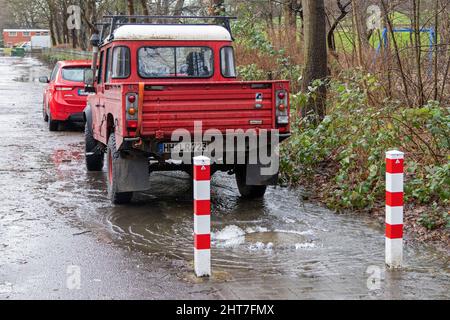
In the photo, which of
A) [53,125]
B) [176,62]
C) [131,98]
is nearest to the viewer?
[131,98]

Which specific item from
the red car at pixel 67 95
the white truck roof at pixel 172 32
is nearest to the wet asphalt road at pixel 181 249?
the white truck roof at pixel 172 32

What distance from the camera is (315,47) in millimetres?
12516

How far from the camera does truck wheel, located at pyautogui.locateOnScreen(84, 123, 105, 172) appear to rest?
12303 mm

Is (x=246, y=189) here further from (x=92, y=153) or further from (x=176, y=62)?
(x=92, y=153)

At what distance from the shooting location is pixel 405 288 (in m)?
6.00

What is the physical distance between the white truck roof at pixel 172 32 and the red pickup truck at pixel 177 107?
1 cm

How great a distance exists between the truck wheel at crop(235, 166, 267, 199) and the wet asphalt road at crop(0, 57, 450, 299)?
0.43 feet

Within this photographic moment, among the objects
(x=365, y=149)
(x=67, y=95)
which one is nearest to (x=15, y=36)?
(x=67, y=95)

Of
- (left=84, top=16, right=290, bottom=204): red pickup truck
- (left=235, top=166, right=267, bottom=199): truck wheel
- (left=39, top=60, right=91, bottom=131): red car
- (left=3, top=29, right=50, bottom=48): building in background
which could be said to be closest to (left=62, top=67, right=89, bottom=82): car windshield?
(left=39, top=60, right=91, bottom=131): red car

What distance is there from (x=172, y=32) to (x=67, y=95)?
8173 millimetres

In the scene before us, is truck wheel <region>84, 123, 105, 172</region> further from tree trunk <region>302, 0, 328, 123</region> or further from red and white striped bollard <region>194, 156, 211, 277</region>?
red and white striped bollard <region>194, 156, 211, 277</region>

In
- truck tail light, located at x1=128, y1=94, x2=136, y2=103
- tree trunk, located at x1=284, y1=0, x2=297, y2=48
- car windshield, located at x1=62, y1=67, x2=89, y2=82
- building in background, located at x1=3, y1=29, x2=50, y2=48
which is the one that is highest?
building in background, located at x1=3, y1=29, x2=50, y2=48

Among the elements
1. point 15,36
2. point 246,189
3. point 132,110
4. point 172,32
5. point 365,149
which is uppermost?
point 15,36
